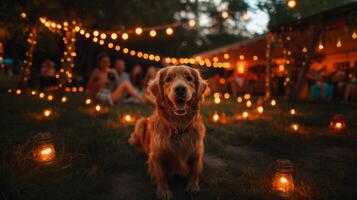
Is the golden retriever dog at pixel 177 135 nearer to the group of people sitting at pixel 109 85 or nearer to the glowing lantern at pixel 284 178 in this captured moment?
the glowing lantern at pixel 284 178

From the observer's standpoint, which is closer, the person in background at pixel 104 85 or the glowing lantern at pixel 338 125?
the glowing lantern at pixel 338 125

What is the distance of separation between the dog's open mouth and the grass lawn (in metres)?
0.75

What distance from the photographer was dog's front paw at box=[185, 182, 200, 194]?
7.66ft

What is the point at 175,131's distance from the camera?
2494mm

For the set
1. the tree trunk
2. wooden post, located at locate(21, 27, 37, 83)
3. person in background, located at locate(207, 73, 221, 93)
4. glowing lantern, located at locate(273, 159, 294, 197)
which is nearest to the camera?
glowing lantern, located at locate(273, 159, 294, 197)

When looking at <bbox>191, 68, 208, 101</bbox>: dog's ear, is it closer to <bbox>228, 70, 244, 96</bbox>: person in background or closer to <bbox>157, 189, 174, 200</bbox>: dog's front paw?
<bbox>157, 189, 174, 200</bbox>: dog's front paw

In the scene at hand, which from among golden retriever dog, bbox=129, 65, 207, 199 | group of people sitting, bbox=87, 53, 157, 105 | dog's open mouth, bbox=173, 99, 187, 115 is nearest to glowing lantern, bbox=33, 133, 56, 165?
golden retriever dog, bbox=129, 65, 207, 199

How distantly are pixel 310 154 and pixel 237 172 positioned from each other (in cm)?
129

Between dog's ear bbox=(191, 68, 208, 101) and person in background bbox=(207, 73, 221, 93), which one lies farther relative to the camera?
person in background bbox=(207, 73, 221, 93)

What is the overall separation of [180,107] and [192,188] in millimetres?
774

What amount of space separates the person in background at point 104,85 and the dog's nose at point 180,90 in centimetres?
574

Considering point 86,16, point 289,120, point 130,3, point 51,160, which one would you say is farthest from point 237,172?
point 130,3

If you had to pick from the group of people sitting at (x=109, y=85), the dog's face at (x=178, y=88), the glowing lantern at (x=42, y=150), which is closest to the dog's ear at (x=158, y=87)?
the dog's face at (x=178, y=88)

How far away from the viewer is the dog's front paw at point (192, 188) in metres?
2.33
